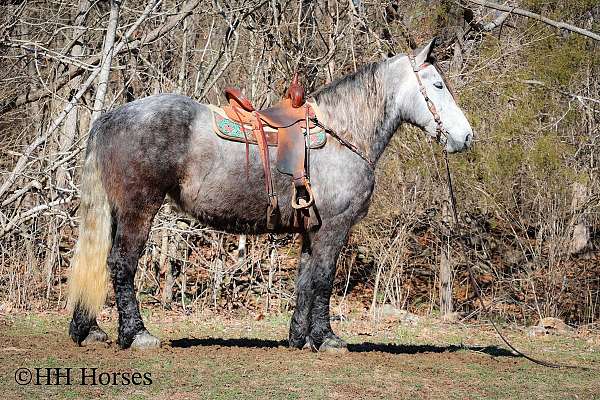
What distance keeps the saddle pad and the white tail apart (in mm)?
970

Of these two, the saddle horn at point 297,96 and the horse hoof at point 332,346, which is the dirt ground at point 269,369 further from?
the saddle horn at point 297,96

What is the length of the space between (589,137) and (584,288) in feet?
6.63

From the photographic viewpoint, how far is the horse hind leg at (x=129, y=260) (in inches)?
252

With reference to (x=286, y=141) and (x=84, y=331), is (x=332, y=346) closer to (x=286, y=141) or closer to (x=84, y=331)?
(x=286, y=141)

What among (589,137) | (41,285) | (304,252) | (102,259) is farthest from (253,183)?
(589,137)

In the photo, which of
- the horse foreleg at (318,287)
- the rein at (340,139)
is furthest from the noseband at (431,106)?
the horse foreleg at (318,287)

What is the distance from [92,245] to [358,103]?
2417 millimetres

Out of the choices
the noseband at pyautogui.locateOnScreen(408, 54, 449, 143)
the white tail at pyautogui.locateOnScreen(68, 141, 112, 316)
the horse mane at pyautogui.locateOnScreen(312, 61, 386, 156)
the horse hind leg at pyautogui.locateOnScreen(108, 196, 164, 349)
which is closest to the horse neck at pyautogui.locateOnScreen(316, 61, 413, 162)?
the horse mane at pyautogui.locateOnScreen(312, 61, 386, 156)

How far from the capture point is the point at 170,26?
10.6 meters

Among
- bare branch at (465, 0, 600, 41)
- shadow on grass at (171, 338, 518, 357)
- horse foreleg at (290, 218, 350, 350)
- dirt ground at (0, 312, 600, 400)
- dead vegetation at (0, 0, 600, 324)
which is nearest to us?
dirt ground at (0, 312, 600, 400)

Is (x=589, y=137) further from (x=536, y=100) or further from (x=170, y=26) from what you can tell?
(x=170, y=26)

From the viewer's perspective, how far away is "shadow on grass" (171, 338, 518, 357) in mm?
7273

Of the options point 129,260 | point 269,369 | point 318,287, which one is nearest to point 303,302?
point 318,287

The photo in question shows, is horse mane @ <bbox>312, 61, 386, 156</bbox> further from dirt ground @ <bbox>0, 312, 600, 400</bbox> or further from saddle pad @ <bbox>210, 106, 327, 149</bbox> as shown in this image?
dirt ground @ <bbox>0, 312, 600, 400</bbox>
